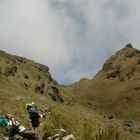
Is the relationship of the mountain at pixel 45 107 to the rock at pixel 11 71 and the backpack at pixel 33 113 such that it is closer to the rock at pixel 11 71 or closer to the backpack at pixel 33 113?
the rock at pixel 11 71

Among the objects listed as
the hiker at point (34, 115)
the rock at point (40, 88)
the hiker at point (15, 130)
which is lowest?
the hiker at point (15, 130)

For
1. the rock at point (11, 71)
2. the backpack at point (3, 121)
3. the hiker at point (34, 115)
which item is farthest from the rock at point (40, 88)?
the backpack at point (3, 121)

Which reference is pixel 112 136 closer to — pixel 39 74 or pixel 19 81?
pixel 19 81

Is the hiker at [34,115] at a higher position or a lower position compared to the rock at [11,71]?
lower

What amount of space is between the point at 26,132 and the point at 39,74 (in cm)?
17305

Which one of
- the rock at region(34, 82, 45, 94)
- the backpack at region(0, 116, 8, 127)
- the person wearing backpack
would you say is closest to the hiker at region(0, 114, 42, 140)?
the backpack at region(0, 116, 8, 127)

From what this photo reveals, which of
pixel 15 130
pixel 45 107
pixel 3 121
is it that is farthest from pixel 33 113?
pixel 45 107

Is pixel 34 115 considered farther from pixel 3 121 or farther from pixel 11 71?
pixel 11 71

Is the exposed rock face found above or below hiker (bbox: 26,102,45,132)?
above

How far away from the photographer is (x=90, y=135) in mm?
20078

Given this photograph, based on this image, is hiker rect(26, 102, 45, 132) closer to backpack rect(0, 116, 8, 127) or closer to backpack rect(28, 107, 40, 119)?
backpack rect(28, 107, 40, 119)

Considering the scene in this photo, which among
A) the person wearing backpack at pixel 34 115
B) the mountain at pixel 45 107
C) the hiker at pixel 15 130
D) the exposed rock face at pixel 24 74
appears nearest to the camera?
the hiker at pixel 15 130

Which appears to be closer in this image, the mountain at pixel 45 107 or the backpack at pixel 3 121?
the backpack at pixel 3 121

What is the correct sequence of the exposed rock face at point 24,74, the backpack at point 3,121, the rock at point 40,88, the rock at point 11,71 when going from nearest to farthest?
the backpack at point 3,121 < the rock at point 11,71 < the exposed rock face at point 24,74 < the rock at point 40,88
